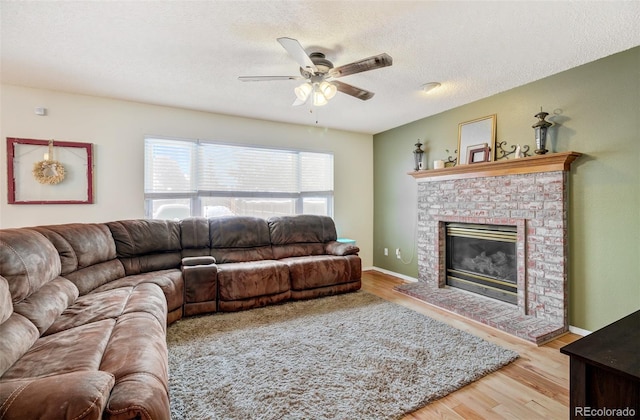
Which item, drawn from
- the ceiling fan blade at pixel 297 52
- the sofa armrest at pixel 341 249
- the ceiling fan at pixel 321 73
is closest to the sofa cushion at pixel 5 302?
the ceiling fan at pixel 321 73

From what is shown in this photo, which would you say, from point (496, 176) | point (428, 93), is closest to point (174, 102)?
point (428, 93)

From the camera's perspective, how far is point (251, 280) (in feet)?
10.5

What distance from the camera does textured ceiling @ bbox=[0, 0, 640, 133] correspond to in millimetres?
1915

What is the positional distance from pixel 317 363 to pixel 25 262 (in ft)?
6.51

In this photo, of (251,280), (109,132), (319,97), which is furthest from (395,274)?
(109,132)

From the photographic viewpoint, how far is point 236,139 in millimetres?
4281

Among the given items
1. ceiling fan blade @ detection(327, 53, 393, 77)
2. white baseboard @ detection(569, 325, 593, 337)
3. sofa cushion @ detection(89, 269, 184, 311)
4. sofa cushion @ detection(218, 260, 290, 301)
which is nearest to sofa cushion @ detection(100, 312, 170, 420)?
sofa cushion @ detection(89, 269, 184, 311)

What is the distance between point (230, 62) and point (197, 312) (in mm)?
2483

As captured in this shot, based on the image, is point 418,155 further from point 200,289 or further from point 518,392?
point 200,289

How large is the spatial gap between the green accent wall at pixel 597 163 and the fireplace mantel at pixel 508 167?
167mm

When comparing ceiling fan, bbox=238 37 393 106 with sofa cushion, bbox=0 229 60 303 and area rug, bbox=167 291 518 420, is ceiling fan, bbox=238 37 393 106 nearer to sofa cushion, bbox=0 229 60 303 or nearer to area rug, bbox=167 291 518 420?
sofa cushion, bbox=0 229 60 303

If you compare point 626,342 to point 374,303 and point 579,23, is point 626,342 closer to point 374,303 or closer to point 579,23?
point 579,23

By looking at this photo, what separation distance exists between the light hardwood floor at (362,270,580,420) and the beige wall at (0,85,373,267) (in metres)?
3.78

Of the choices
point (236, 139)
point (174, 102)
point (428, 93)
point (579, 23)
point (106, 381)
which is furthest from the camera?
point (236, 139)
